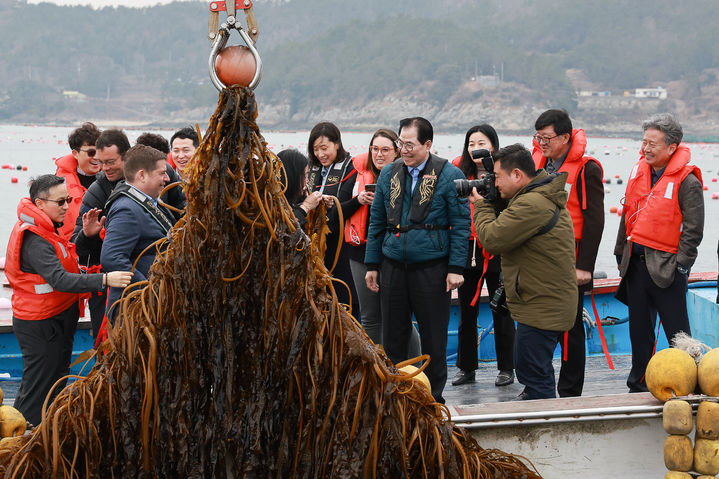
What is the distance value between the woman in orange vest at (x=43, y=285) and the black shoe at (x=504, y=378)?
294 cm

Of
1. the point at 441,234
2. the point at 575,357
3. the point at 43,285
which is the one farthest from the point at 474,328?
the point at 43,285

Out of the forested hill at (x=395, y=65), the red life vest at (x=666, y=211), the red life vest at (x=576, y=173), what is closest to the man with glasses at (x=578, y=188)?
the red life vest at (x=576, y=173)

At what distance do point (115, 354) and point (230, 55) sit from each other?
99cm

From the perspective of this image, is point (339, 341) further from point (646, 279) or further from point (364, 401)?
point (646, 279)

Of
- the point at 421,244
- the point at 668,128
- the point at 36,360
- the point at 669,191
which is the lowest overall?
the point at 36,360

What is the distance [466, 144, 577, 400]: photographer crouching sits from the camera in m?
3.81

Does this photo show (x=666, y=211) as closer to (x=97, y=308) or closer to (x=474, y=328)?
(x=474, y=328)

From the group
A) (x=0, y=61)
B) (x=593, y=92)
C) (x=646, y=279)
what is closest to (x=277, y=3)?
(x=0, y=61)

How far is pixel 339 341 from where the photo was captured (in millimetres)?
2350

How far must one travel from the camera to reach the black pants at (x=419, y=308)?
4.46 meters

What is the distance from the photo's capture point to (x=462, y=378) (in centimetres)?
562

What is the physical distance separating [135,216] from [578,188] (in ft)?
8.85

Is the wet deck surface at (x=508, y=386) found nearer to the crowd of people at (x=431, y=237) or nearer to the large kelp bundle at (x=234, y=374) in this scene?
the crowd of people at (x=431, y=237)

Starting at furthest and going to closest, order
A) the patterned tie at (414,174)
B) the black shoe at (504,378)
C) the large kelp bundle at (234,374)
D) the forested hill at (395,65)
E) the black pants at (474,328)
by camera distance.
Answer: the forested hill at (395,65) → the black shoe at (504,378) → the black pants at (474,328) → the patterned tie at (414,174) → the large kelp bundle at (234,374)
